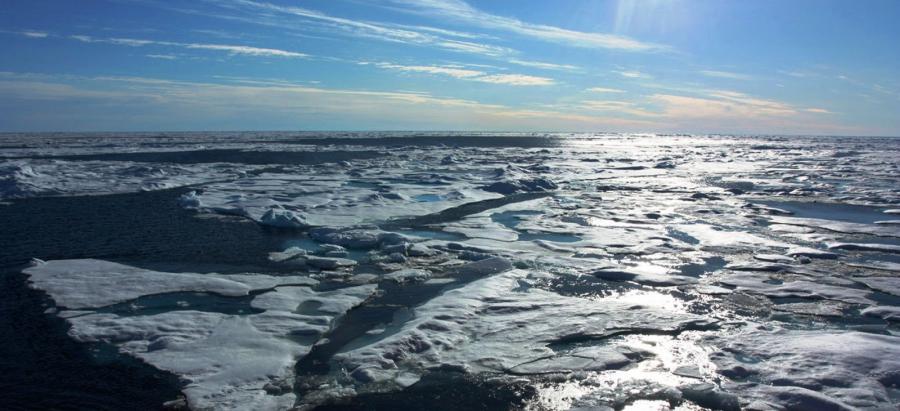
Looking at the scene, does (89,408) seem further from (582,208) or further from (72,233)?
(582,208)

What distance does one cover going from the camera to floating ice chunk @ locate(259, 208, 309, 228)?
38.0 ft

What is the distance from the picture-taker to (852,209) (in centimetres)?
1403

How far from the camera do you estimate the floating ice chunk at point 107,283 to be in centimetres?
663

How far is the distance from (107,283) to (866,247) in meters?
11.7

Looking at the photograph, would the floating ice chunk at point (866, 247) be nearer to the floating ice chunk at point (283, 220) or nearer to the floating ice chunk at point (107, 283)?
the floating ice chunk at point (107, 283)

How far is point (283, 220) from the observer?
11625mm

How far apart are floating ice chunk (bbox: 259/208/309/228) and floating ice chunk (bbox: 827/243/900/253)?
32.1 feet

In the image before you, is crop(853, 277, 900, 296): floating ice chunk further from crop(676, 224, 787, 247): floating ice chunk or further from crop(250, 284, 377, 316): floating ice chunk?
crop(250, 284, 377, 316): floating ice chunk

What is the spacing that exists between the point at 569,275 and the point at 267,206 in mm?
8634

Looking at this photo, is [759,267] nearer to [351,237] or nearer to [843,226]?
[843,226]

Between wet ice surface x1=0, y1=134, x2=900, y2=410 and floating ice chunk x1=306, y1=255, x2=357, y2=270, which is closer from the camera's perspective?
wet ice surface x1=0, y1=134, x2=900, y2=410

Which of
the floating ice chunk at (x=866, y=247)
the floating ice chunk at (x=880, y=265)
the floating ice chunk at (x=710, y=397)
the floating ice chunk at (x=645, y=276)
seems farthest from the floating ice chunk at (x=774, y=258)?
the floating ice chunk at (x=710, y=397)

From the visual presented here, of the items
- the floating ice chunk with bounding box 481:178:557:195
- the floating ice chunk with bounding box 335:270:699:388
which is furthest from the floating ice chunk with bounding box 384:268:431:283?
the floating ice chunk with bounding box 481:178:557:195

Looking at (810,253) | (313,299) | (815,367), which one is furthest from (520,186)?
(815,367)
